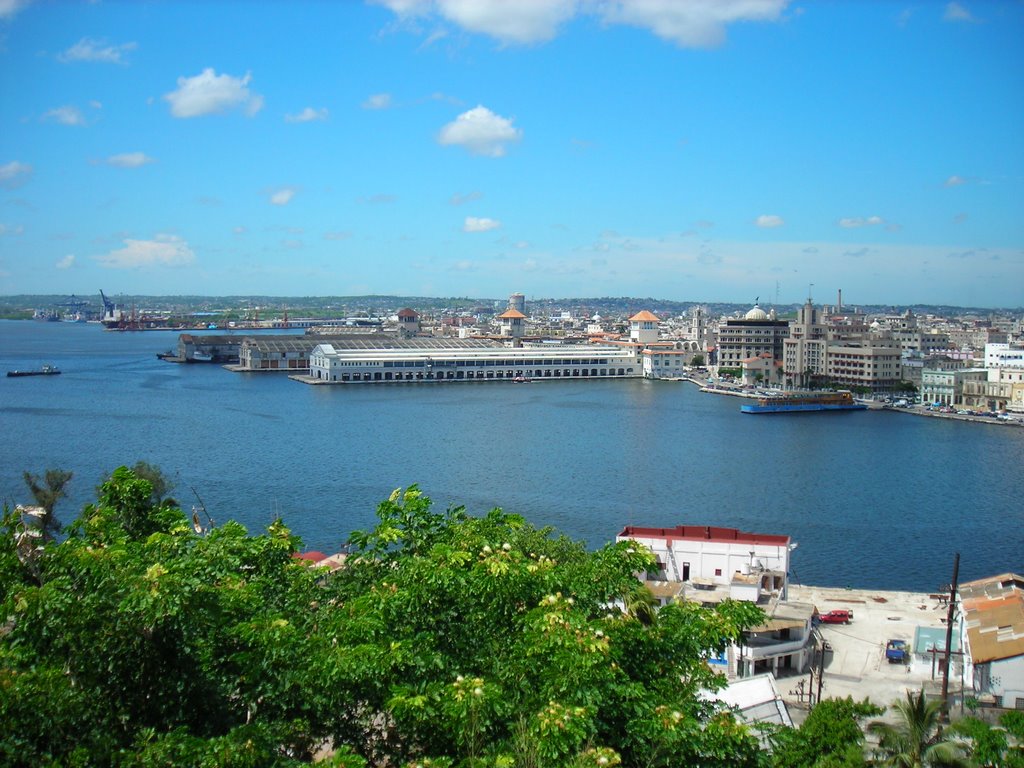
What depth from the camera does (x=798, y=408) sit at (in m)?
16.2

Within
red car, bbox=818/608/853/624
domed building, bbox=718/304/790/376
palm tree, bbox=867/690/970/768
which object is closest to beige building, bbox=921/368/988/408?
A: domed building, bbox=718/304/790/376

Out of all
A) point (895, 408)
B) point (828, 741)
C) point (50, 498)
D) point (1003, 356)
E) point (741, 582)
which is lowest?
point (895, 408)

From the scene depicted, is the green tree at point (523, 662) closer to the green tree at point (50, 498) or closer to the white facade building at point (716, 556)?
the white facade building at point (716, 556)

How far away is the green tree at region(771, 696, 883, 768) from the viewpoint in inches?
107

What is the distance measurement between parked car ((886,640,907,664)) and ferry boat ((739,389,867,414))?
1122cm

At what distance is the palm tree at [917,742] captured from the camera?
2566 millimetres

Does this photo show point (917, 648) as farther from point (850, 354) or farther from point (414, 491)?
point (850, 354)

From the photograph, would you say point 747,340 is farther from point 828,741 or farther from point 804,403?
point 828,741

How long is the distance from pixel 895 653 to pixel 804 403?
1243 cm

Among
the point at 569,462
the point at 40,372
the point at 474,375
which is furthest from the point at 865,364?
the point at 40,372

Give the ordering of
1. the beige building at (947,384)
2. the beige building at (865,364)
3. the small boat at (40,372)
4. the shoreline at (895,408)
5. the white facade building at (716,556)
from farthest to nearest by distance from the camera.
Answer: the small boat at (40,372) < the beige building at (865,364) < the beige building at (947,384) < the shoreline at (895,408) < the white facade building at (716,556)

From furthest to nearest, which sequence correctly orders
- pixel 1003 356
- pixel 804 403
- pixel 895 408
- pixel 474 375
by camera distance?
pixel 474 375, pixel 1003 356, pixel 895 408, pixel 804 403

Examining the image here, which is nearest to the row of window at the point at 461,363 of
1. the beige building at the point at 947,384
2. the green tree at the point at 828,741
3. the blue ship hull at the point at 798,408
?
the blue ship hull at the point at 798,408

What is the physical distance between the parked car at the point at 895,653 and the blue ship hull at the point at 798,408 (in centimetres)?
1122
